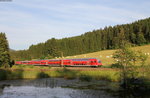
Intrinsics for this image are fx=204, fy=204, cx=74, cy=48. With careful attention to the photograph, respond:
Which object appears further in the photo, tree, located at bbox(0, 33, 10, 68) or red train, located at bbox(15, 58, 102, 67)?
tree, located at bbox(0, 33, 10, 68)

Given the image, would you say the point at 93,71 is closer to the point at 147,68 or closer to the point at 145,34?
the point at 147,68

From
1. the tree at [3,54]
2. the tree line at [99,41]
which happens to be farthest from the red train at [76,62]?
the tree line at [99,41]

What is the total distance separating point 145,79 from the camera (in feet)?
97.5

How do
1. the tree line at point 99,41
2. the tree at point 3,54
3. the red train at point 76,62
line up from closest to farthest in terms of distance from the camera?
the red train at point 76,62 → the tree at point 3,54 → the tree line at point 99,41

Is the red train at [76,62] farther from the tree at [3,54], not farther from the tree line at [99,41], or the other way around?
the tree line at [99,41]

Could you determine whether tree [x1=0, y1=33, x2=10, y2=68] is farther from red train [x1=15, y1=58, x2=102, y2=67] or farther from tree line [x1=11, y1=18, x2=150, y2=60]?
tree line [x1=11, y1=18, x2=150, y2=60]

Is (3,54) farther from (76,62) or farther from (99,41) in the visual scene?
(99,41)

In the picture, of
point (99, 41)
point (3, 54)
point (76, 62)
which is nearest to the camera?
point (76, 62)

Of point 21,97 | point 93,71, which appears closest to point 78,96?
point 21,97

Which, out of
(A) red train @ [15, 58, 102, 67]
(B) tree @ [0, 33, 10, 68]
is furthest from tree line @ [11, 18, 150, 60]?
(B) tree @ [0, 33, 10, 68]

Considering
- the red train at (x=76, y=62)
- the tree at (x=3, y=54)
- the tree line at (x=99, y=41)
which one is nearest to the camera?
the red train at (x=76, y=62)

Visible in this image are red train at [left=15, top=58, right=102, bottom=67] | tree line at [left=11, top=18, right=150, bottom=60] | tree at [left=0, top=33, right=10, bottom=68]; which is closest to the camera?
red train at [left=15, top=58, right=102, bottom=67]

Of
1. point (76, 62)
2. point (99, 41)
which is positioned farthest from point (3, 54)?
point (99, 41)

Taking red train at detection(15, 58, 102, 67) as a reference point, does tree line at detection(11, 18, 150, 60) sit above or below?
above
